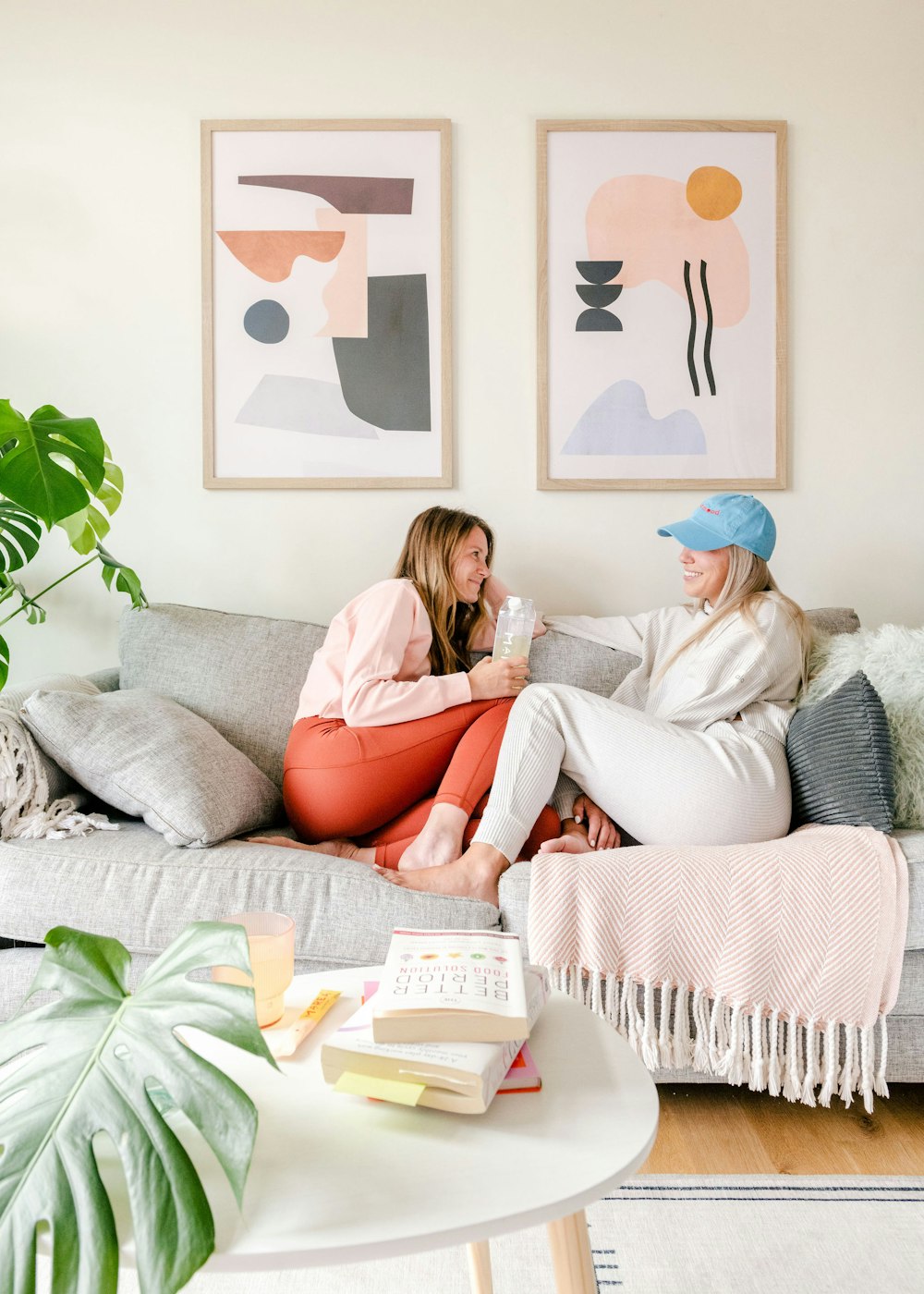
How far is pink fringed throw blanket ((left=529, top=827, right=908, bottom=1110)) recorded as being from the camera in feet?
4.72

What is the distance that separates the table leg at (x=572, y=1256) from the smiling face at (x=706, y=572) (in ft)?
5.19

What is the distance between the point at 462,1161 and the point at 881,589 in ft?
7.43

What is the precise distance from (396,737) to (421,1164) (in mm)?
1274

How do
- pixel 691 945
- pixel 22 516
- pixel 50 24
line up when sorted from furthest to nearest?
1. pixel 50 24
2. pixel 22 516
3. pixel 691 945

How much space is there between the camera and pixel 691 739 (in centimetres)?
177

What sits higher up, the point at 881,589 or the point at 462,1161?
the point at 881,589

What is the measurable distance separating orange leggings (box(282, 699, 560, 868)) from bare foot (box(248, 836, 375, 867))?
0.02 metres

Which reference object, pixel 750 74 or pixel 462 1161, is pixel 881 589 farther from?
pixel 462 1161

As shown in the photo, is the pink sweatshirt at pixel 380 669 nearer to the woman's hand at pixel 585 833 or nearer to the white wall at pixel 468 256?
the woman's hand at pixel 585 833

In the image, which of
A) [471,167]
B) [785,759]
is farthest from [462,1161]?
[471,167]

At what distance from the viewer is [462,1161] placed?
Answer: 68cm

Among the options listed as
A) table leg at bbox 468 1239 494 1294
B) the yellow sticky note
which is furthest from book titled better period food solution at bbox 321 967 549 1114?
table leg at bbox 468 1239 494 1294

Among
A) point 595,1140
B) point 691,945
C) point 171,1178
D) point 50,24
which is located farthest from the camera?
point 50,24

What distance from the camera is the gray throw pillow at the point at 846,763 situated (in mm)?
1623
